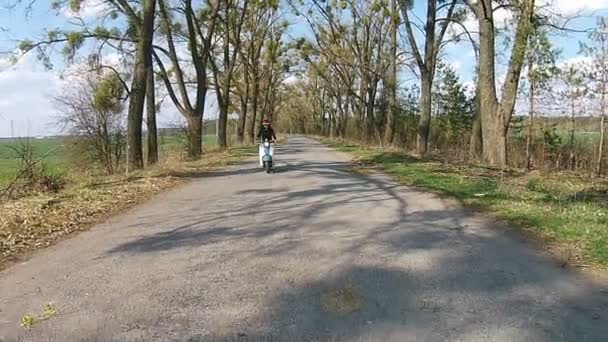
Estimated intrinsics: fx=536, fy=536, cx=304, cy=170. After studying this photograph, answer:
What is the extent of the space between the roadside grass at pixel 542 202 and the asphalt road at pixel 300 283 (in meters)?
0.53

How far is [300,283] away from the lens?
5.18 metres

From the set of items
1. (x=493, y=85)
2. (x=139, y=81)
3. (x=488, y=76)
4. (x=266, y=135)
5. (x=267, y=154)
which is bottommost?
(x=267, y=154)

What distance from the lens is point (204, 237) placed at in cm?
719

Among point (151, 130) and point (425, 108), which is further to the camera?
point (425, 108)

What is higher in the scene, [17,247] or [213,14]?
[213,14]

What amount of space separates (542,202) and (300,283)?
6.34 metres

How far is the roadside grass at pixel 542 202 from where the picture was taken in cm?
679

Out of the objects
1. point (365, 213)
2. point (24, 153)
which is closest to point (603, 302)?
point (365, 213)

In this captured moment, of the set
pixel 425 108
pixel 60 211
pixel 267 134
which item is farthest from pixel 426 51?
pixel 60 211

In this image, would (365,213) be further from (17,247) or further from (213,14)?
(213,14)

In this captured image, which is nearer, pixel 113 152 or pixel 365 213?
pixel 365 213

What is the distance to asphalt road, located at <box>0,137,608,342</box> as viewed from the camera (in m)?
4.11

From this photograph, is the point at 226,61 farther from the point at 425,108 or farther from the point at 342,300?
the point at 342,300

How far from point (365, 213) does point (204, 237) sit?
295 centimetres
